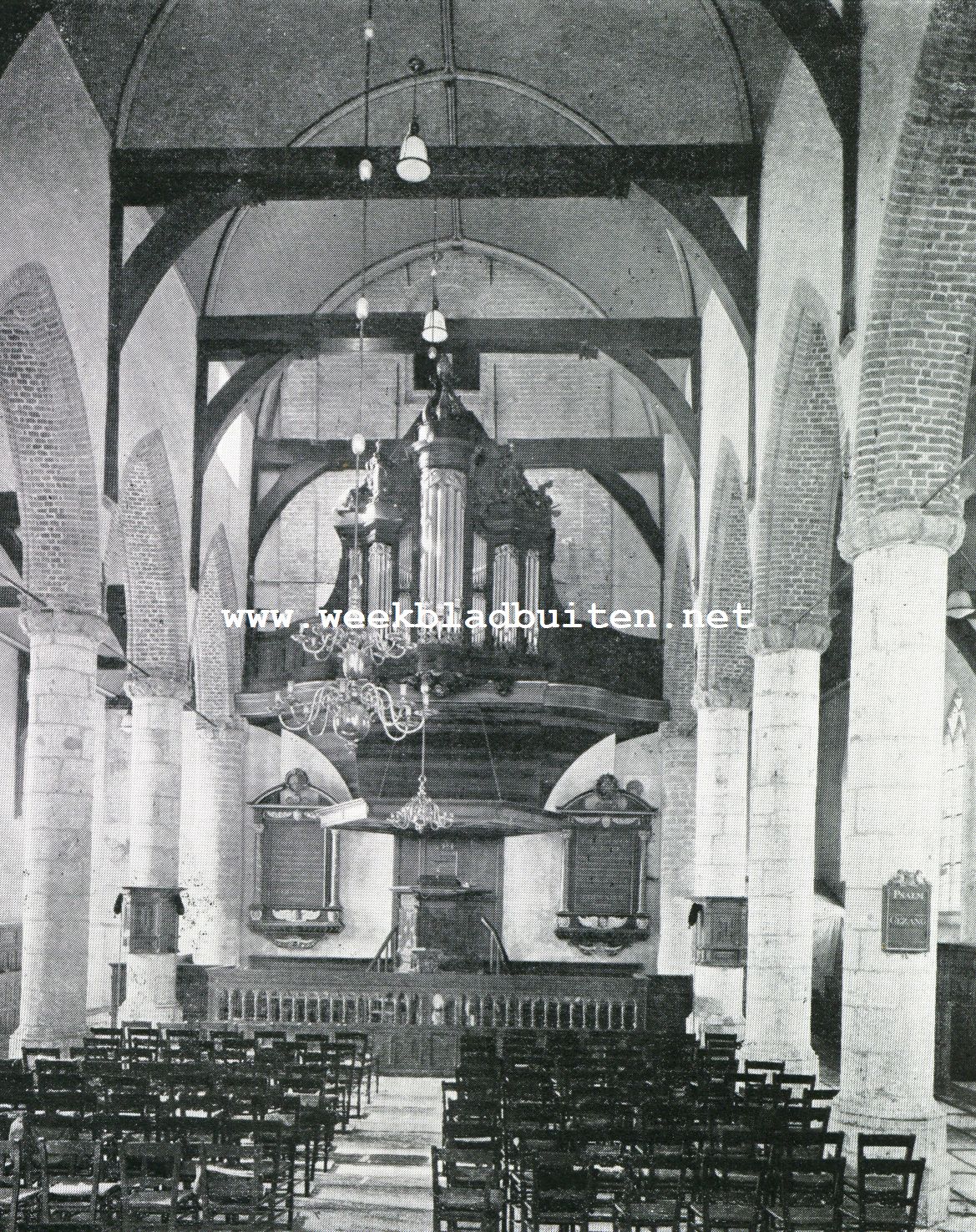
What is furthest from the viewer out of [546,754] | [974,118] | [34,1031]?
[546,754]

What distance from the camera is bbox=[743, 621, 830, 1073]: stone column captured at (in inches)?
685

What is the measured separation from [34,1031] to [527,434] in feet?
→ 53.6

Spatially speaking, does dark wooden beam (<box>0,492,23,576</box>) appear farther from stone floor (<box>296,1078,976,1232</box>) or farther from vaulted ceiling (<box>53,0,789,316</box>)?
stone floor (<box>296,1078,976,1232</box>)

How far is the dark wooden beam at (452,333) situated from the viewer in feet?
74.0

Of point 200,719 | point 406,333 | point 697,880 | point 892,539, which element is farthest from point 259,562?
point 892,539

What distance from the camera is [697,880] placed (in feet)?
73.6

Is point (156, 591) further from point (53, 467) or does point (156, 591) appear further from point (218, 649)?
point (53, 467)

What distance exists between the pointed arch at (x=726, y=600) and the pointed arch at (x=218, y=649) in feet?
29.2

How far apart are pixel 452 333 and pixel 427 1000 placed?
32.5ft


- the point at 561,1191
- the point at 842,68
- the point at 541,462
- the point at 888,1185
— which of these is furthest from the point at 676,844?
the point at 561,1191

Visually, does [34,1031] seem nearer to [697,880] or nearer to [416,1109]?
[416,1109]

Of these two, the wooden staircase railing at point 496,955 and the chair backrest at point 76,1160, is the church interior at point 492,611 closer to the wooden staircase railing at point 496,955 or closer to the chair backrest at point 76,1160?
the chair backrest at point 76,1160

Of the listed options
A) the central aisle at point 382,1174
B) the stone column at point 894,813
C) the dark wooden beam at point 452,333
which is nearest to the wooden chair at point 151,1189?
the central aisle at point 382,1174

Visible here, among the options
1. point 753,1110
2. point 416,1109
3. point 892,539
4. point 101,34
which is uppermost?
point 101,34
